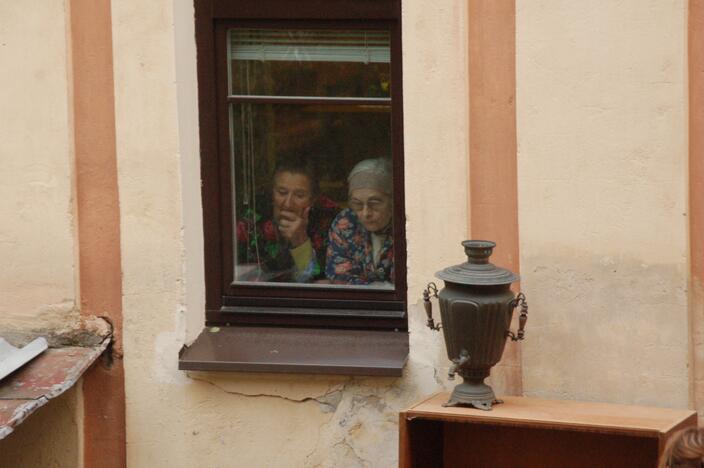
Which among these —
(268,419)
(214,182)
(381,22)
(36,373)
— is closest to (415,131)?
(381,22)

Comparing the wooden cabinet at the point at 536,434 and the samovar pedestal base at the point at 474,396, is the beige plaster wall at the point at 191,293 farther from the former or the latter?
the samovar pedestal base at the point at 474,396

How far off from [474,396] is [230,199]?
147cm

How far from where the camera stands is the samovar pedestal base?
499 cm

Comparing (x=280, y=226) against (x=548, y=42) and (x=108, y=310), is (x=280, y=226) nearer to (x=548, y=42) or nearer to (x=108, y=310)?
(x=108, y=310)

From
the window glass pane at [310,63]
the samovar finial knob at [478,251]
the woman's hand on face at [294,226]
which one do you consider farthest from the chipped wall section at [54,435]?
the samovar finial knob at [478,251]

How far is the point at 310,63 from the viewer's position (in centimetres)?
573

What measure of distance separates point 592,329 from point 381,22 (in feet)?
4.96

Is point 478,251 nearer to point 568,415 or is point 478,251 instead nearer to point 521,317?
point 521,317

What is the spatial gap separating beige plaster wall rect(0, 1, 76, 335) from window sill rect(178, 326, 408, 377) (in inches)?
23.6

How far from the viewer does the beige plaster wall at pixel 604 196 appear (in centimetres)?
507

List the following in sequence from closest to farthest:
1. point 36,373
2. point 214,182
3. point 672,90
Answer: point 672,90 → point 36,373 → point 214,182

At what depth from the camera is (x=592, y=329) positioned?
520cm

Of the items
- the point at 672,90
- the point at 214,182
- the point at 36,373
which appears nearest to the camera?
the point at 672,90

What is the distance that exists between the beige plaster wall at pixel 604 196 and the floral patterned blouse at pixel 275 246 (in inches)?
38.4
